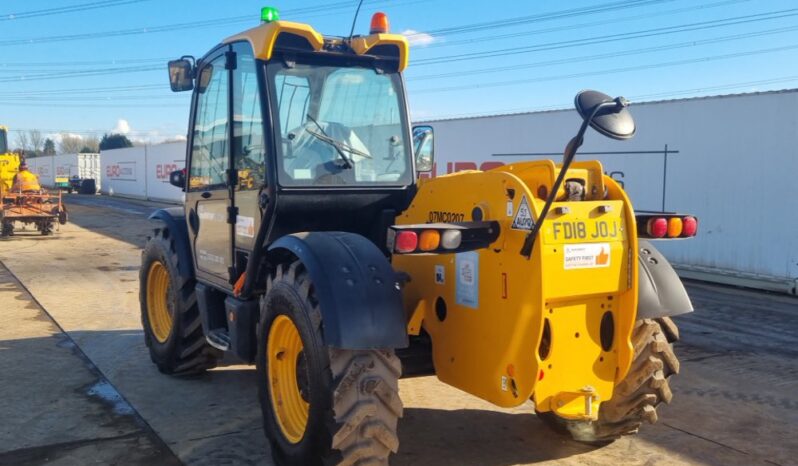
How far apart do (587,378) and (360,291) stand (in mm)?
1210

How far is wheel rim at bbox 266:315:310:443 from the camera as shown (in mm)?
4008

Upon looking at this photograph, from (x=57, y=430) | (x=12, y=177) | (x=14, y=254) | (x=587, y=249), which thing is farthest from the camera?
(x=12, y=177)

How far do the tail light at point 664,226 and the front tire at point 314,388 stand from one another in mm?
1492

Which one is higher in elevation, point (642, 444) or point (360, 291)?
point (360, 291)

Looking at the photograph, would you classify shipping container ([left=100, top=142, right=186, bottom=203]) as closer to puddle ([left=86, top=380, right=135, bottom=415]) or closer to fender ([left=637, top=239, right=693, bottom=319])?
puddle ([left=86, top=380, right=135, bottom=415])

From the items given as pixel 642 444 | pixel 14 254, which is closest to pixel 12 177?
pixel 14 254

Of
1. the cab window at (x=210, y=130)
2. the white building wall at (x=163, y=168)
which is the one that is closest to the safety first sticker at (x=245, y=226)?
the cab window at (x=210, y=130)

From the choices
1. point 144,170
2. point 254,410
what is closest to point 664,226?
point 254,410

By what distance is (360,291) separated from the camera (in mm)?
3512

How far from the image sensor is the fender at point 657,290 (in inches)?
146

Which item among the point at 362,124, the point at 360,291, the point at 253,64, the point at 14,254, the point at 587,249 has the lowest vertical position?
the point at 14,254

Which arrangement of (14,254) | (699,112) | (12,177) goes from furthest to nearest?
(12,177) < (14,254) < (699,112)

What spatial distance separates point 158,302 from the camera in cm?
652

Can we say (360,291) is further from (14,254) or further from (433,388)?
(14,254)
